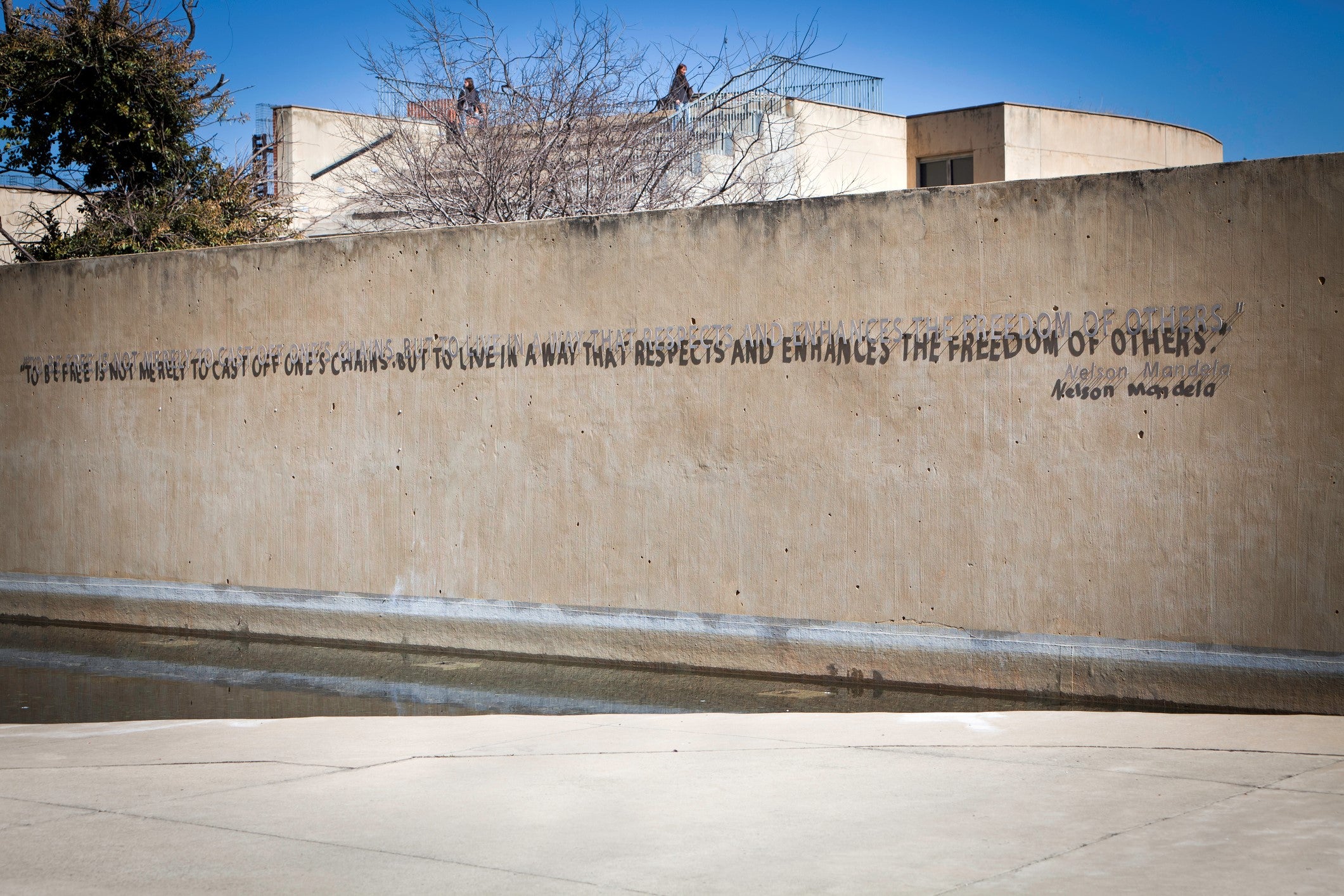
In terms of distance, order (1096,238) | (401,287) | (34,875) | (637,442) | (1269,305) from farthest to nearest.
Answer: (401,287) → (637,442) → (1096,238) → (1269,305) → (34,875)

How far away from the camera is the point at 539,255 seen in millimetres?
10805

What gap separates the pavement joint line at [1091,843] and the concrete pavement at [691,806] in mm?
12

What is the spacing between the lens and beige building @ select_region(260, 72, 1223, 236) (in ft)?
108

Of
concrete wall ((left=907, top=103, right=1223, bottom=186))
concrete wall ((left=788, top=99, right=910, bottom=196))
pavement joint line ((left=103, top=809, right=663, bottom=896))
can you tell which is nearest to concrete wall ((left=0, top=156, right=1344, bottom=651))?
pavement joint line ((left=103, top=809, right=663, bottom=896))

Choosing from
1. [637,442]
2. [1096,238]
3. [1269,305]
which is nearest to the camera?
[1269,305]

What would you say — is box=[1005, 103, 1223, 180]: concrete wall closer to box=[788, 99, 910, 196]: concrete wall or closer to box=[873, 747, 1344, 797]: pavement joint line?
box=[788, 99, 910, 196]: concrete wall

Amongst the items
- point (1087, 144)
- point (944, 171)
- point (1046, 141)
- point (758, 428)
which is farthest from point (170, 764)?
point (1087, 144)

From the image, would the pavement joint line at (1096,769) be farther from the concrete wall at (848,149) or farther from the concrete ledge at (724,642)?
the concrete wall at (848,149)

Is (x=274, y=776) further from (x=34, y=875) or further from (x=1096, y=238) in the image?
(x=1096, y=238)

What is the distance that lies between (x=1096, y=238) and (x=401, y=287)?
18.8 feet

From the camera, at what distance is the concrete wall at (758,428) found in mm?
8258

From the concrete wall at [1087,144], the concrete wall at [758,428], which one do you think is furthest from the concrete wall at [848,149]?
the concrete wall at [758,428]

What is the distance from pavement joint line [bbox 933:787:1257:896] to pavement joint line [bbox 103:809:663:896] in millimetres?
1017

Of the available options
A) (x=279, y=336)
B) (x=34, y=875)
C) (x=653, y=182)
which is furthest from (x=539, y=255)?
(x=653, y=182)
